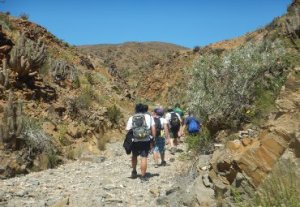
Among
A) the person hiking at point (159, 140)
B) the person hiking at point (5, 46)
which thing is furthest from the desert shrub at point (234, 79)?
the person hiking at point (5, 46)

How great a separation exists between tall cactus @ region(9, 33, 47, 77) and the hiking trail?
17.1 ft

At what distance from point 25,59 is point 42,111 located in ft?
6.31

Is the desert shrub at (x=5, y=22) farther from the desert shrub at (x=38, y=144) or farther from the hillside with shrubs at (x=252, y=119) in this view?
the hillside with shrubs at (x=252, y=119)

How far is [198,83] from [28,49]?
6.10m

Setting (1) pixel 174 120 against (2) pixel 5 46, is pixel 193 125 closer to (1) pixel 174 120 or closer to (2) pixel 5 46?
(1) pixel 174 120

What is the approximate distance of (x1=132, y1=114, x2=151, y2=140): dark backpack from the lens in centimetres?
959

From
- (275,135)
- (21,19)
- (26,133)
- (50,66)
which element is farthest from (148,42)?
(275,135)

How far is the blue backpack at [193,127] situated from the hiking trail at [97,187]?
139 cm

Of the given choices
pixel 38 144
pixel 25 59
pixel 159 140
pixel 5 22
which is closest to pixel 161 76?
pixel 5 22

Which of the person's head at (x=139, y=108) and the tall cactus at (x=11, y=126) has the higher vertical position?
the person's head at (x=139, y=108)

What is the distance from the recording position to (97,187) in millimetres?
9297

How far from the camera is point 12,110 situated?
12.4 metres

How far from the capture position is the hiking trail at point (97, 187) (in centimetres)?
813

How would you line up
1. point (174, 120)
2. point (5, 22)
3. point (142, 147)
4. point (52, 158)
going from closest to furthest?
point (142, 147) < point (52, 158) < point (174, 120) < point (5, 22)
